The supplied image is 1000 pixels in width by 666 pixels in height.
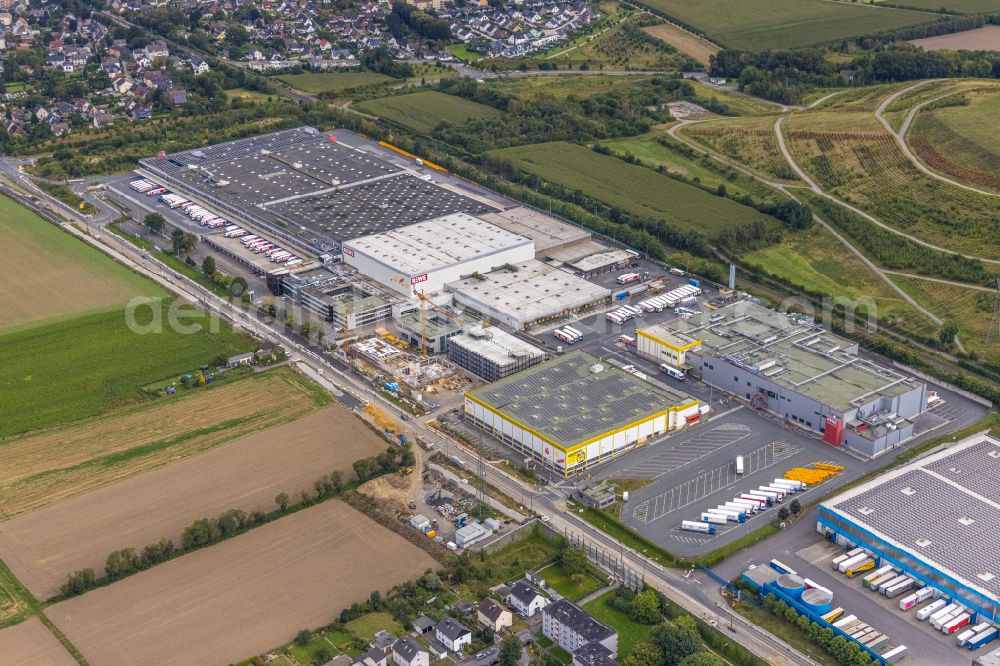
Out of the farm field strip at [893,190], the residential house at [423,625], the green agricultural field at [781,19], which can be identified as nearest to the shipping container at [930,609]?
the residential house at [423,625]

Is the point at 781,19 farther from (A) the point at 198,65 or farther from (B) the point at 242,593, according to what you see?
(B) the point at 242,593

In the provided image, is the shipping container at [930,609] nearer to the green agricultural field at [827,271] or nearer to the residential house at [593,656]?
the residential house at [593,656]

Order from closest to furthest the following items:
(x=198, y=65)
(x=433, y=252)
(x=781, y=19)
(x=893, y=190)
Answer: (x=433, y=252), (x=893, y=190), (x=198, y=65), (x=781, y=19)

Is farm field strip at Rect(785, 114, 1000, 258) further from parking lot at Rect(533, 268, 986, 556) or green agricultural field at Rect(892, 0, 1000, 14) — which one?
green agricultural field at Rect(892, 0, 1000, 14)

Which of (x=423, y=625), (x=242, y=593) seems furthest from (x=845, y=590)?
(x=242, y=593)

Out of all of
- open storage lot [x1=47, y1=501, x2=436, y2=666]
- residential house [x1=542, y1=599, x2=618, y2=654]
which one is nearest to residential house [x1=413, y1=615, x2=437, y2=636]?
open storage lot [x1=47, y1=501, x2=436, y2=666]

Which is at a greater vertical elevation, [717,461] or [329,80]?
[329,80]

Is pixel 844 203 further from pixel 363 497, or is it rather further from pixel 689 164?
pixel 363 497
